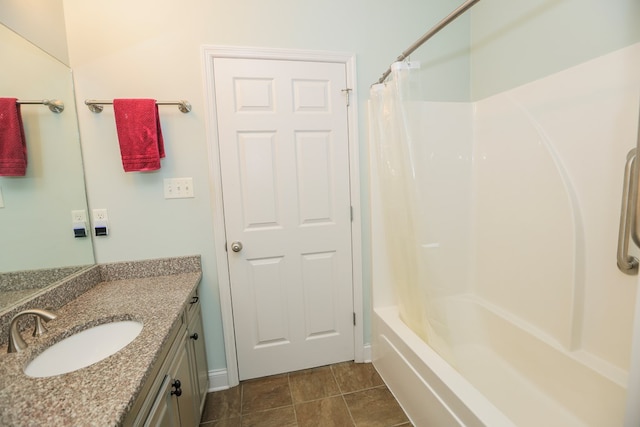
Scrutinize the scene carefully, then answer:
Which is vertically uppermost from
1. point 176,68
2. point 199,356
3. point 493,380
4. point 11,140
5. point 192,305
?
point 176,68

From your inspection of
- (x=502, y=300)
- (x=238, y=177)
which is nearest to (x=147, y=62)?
(x=238, y=177)

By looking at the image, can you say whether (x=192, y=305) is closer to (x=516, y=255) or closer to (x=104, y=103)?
(x=104, y=103)

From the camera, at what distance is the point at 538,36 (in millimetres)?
1493

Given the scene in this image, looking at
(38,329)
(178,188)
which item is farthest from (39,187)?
(38,329)

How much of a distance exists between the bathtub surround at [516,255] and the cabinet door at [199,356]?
1.10m

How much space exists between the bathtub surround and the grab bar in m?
0.06

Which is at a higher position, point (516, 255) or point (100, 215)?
point (100, 215)

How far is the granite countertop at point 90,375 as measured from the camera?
62 centimetres

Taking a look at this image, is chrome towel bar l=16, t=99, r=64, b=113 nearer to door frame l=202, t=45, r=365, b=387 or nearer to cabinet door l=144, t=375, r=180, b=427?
door frame l=202, t=45, r=365, b=387

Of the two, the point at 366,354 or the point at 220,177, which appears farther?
the point at 366,354

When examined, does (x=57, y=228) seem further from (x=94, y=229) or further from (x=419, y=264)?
(x=419, y=264)

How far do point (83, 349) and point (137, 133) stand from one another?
1.03 metres

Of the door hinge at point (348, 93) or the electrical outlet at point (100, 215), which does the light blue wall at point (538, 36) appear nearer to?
the door hinge at point (348, 93)

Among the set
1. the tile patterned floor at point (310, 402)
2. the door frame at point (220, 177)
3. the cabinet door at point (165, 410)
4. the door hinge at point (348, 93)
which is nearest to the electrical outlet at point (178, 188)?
the door frame at point (220, 177)
